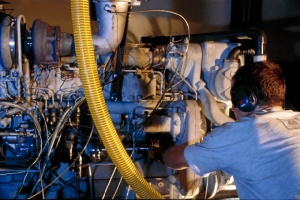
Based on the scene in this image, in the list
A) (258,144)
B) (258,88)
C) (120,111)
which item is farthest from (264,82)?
(120,111)

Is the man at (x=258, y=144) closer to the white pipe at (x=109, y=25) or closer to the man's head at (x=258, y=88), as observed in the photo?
the man's head at (x=258, y=88)

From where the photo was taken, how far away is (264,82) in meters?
1.55

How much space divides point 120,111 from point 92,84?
2.11ft

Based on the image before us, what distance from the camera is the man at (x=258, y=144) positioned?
1.42 m

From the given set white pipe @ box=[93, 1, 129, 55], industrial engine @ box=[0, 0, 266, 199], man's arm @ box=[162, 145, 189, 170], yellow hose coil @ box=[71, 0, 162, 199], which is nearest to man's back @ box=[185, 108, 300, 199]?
man's arm @ box=[162, 145, 189, 170]

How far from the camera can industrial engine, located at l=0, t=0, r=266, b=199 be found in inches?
79.9

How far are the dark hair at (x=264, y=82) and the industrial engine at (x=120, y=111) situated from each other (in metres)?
0.44

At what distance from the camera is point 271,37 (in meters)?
2.76

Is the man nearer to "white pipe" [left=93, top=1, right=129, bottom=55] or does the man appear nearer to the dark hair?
the dark hair

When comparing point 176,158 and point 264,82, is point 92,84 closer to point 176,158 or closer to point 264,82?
point 176,158

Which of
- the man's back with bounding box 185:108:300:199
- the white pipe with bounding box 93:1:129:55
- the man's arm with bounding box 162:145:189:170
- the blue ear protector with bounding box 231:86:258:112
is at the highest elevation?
the white pipe with bounding box 93:1:129:55

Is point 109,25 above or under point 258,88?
above

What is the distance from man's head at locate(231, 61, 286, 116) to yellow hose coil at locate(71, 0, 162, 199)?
62 cm

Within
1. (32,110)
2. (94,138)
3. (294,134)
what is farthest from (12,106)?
(294,134)
